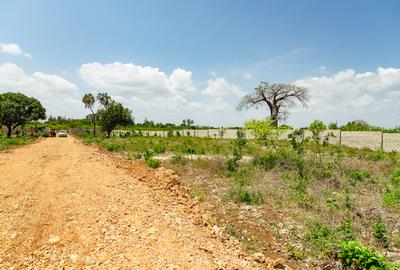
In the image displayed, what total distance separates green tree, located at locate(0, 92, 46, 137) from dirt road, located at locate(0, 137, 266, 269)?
3220 centimetres

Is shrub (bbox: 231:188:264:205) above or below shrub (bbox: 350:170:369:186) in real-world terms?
below

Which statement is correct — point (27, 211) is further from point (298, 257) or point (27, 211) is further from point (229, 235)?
point (298, 257)

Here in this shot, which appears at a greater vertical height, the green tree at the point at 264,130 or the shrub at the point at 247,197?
the green tree at the point at 264,130

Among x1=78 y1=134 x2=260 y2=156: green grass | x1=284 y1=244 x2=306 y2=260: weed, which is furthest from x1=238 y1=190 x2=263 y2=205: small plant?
x1=78 y1=134 x2=260 y2=156: green grass

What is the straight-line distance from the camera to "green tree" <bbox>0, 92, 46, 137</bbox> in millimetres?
36094

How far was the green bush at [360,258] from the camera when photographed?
371 centimetres

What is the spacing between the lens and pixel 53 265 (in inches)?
158

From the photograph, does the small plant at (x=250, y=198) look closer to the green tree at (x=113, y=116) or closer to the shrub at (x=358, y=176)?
the shrub at (x=358, y=176)

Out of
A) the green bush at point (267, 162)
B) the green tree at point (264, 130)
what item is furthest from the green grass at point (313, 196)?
the green tree at point (264, 130)

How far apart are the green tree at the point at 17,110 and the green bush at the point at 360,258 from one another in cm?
3936

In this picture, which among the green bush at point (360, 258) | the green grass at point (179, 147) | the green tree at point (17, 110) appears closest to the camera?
the green bush at point (360, 258)

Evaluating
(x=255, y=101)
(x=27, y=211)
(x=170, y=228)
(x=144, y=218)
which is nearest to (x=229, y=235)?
(x=170, y=228)

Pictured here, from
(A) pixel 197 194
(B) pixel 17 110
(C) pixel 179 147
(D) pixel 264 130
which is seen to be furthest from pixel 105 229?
(B) pixel 17 110

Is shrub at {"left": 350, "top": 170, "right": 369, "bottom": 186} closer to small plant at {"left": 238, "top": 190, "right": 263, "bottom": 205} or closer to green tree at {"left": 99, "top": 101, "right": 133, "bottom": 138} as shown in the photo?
small plant at {"left": 238, "top": 190, "right": 263, "bottom": 205}
